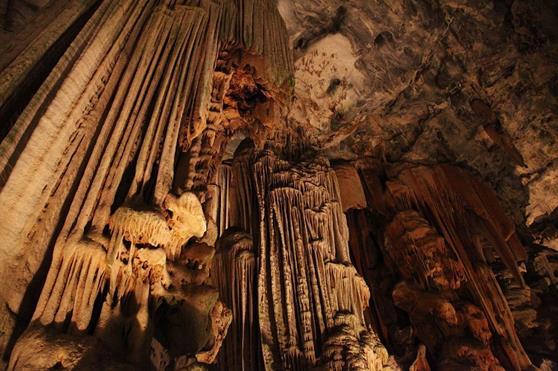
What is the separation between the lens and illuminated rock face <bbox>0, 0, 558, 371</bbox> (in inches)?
96.4

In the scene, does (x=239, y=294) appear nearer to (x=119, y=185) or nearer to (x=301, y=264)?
(x=301, y=264)

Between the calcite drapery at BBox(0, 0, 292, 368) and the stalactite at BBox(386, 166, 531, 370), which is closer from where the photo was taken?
the calcite drapery at BBox(0, 0, 292, 368)

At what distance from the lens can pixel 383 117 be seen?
7.48 m

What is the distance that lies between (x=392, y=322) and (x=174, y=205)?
570 centimetres

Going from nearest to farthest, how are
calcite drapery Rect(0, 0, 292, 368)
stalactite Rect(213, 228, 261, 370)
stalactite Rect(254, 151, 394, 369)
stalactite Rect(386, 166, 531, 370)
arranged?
calcite drapery Rect(0, 0, 292, 368), stalactite Rect(213, 228, 261, 370), stalactite Rect(254, 151, 394, 369), stalactite Rect(386, 166, 531, 370)

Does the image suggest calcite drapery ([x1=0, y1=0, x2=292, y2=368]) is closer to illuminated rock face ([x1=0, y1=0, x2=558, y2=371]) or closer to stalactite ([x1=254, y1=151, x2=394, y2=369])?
illuminated rock face ([x1=0, y1=0, x2=558, y2=371])

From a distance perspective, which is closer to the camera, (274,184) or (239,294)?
(239,294)

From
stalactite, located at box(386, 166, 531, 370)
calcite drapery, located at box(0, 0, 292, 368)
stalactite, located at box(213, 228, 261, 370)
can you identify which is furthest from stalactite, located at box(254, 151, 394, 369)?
stalactite, located at box(386, 166, 531, 370)

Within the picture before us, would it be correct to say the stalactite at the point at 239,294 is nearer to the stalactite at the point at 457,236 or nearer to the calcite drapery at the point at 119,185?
the calcite drapery at the point at 119,185

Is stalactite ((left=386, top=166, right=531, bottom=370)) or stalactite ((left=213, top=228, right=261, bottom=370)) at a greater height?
stalactite ((left=386, top=166, right=531, bottom=370))

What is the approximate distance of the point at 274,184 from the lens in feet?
20.3

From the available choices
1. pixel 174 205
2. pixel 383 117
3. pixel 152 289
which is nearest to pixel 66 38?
pixel 174 205

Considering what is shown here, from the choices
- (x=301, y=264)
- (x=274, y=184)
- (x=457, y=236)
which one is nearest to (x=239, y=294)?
(x=301, y=264)

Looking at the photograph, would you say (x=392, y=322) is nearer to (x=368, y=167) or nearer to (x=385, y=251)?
(x=385, y=251)
